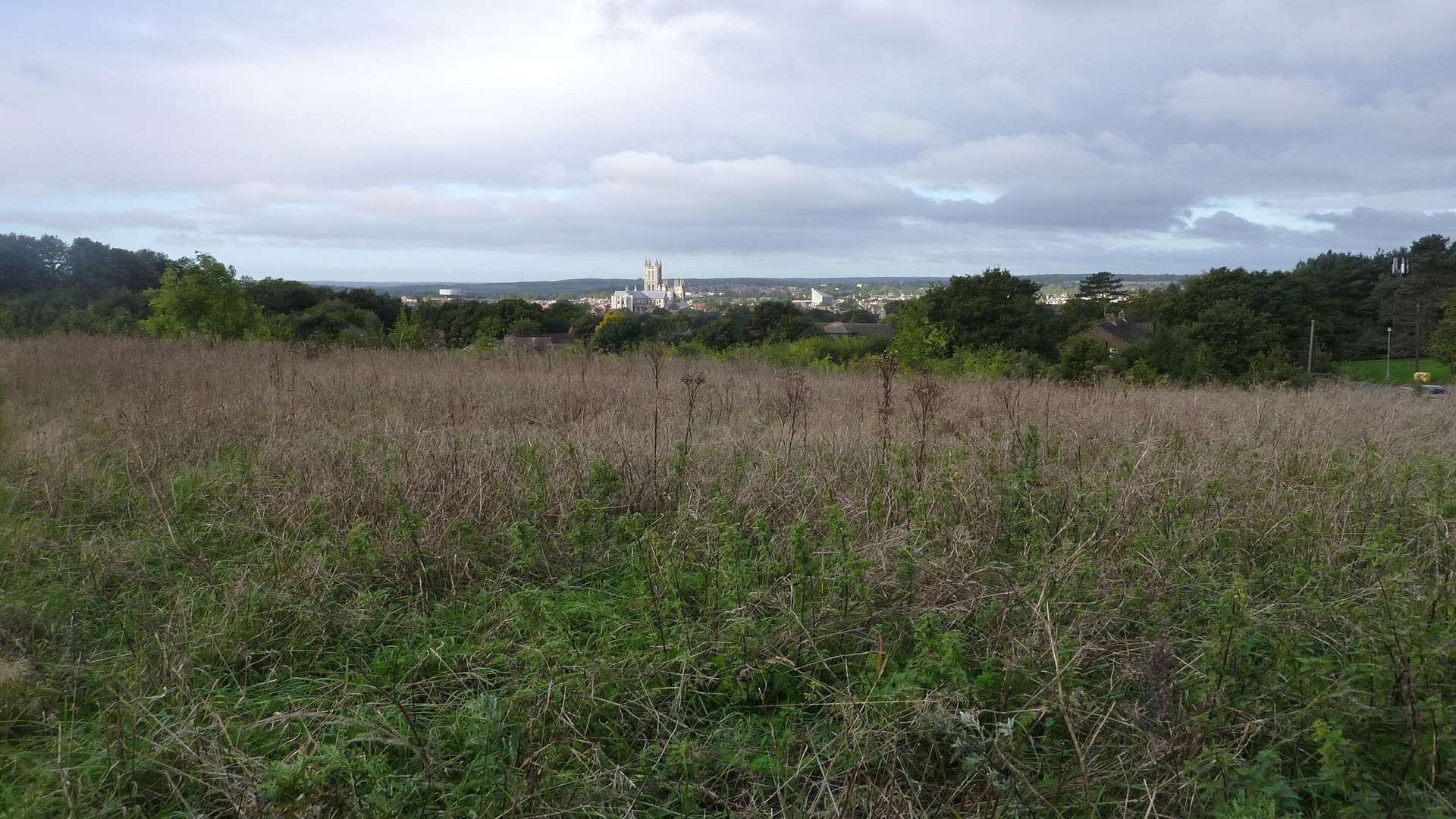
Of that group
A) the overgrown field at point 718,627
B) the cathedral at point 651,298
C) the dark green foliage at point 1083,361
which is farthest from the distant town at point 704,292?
the overgrown field at point 718,627

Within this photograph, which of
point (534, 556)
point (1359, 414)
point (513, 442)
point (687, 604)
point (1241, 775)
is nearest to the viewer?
point (1241, 775)

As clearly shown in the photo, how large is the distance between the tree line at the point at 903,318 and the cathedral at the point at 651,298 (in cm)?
847

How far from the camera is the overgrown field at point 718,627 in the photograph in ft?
7.20

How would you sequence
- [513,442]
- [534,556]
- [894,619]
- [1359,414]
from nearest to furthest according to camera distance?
[894,619], [534,556], [513,442], [1359,414]

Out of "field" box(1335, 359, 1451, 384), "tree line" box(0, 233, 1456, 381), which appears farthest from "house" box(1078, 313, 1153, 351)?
"field" box(1335, 359, 1451, 384)

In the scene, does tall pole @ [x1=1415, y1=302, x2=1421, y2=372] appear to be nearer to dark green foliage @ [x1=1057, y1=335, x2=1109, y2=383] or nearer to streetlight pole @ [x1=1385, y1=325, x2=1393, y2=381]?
streetlight pole @ [x1=1385, y1=325, x2=1393, y2=381]

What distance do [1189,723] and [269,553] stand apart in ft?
12.9

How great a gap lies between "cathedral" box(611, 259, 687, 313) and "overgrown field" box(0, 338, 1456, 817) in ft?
140

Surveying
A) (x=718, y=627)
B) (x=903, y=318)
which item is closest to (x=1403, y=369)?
(x=903, y=318)

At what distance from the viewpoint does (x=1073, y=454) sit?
5.67m

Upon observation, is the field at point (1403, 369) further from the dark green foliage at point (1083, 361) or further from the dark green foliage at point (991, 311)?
the dark green foliage at point (1083, 361)

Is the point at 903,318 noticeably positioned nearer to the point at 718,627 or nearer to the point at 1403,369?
the point at 718,627

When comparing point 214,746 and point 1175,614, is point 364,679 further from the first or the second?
point 1175,614

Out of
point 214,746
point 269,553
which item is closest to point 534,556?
point 269,553
